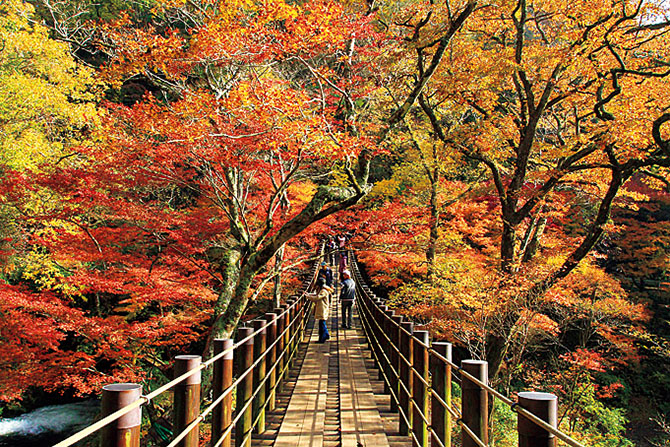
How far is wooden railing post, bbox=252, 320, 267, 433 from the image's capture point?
4391 mm

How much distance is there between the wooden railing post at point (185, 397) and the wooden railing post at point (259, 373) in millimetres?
1883

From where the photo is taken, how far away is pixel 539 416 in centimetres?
166

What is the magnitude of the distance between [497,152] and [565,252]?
4425mm

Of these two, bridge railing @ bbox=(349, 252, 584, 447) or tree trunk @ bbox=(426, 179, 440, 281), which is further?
tree trunk @ bbox=(426, 179, 440, 281)

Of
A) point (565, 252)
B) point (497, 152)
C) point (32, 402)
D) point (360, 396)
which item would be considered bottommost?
point (32, 402)

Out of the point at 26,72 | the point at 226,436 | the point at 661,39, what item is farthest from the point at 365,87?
the point at 26,72

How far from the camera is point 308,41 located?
7.87 metres

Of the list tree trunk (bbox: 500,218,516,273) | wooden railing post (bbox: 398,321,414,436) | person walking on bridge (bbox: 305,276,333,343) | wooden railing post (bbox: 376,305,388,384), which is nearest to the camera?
wooden railing post (bbox: 398,321,414,436)

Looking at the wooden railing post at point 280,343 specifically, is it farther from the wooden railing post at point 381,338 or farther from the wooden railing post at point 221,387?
the wooden railing post at point 221,387

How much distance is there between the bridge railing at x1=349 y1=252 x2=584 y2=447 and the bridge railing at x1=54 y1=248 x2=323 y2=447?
141cm

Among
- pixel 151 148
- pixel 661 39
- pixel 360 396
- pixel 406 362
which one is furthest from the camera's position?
pixel 661 39

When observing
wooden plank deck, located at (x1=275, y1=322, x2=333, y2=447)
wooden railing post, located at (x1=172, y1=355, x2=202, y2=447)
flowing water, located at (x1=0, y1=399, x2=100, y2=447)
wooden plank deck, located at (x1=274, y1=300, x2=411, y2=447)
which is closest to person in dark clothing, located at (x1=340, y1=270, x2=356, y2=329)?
wooden plank deck, located at (x1=274, y1=300, x2=411, y2=447)

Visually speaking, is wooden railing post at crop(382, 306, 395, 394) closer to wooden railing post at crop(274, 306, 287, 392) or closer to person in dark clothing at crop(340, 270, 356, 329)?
wooden railing post at crop(274, 306, 287, 392)

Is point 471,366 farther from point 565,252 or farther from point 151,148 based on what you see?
point 565,252
